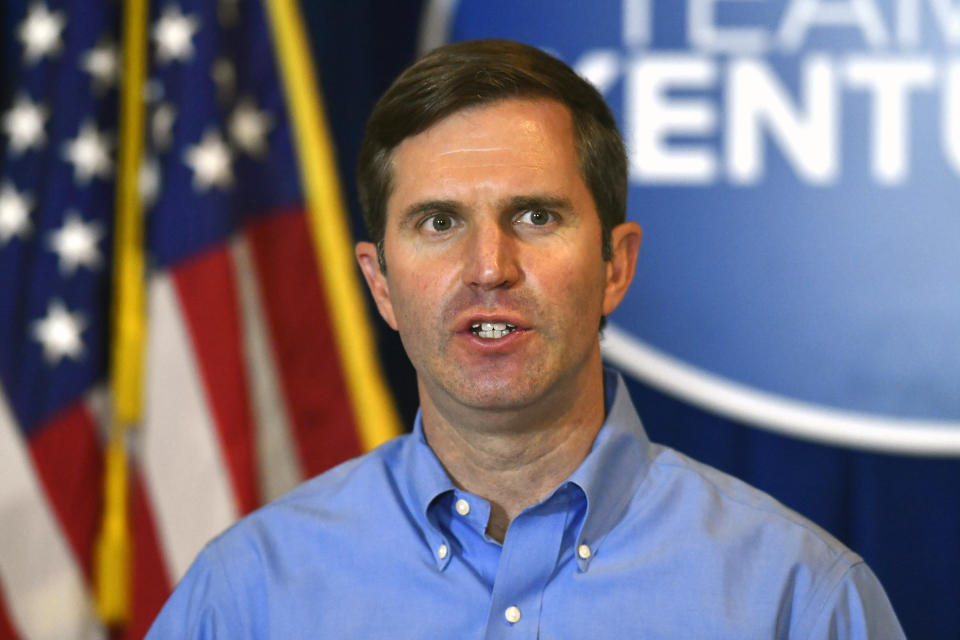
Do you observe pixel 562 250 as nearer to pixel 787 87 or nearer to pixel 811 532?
pixel 811 532

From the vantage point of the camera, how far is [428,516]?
4.64 feet

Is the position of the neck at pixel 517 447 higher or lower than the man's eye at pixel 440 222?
lower

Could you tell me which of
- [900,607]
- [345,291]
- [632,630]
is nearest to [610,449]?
[632,630]

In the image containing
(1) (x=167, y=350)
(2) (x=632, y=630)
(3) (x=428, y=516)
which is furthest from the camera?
(1) (x=167, y=350)

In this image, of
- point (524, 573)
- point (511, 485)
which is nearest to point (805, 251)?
point (511, 485)

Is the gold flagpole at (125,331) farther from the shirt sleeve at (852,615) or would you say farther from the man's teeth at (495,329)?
the shirt sleeve at (852,615)

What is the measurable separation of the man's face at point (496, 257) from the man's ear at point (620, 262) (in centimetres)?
8

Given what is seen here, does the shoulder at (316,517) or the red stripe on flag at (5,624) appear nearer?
the shoulder at (316,517)

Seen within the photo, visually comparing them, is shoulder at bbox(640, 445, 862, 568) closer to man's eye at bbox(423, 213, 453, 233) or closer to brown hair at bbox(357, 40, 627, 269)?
brown hair at bbox(357, 40, 627, 269)

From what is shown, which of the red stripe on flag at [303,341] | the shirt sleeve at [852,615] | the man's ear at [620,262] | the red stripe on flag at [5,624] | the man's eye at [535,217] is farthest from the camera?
the red stripe on flag at [303,341]

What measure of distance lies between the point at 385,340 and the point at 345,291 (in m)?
0.19

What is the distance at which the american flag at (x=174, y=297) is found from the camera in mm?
2645

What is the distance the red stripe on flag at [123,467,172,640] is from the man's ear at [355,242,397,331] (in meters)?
1.29

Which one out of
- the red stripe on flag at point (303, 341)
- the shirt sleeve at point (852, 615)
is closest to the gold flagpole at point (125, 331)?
the red stripe on flag at point (303, 341)
